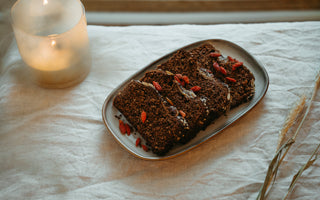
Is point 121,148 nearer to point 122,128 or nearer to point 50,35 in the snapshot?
point 122,128

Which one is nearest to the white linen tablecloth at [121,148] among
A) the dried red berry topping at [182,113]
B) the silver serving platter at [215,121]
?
the silver serving platter at [215,121]

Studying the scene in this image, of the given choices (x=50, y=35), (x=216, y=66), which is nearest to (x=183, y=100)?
(x=216, y=66)

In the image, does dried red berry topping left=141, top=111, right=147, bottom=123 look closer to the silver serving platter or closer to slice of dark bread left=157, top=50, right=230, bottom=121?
the silver serving platter

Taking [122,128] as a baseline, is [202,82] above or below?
above

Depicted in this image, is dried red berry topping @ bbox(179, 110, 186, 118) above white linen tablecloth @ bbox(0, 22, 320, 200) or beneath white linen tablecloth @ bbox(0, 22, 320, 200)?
above

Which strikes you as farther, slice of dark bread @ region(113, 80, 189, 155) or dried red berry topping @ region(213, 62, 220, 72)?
dried red berry topping @ region(213, 62, 220, 72)

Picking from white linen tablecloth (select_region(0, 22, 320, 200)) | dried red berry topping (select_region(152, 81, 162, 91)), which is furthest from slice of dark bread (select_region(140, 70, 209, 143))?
white linen tablecloth (select_region(0, 22, 320, 200))

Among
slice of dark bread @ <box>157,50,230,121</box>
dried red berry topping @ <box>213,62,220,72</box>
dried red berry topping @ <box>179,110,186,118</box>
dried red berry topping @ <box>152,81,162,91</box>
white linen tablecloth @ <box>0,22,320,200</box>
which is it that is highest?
dried red berry topping @ <box>213,62,220,72</box>
